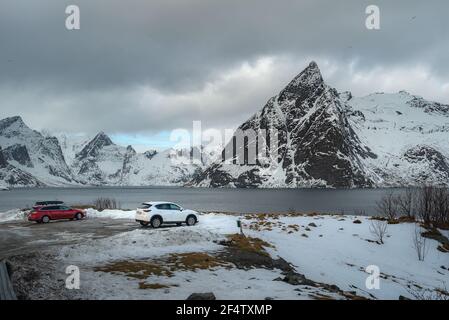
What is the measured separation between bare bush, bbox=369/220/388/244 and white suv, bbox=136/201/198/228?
46.6 feet

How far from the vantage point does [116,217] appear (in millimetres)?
39438

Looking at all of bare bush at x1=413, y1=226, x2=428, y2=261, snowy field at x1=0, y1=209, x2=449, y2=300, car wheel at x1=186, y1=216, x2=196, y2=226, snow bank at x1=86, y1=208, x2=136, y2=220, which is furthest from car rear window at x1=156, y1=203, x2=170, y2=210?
bare bush at x1=413, y1=226, x2=428, y2=261

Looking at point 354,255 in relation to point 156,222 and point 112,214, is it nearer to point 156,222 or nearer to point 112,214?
point 156,222

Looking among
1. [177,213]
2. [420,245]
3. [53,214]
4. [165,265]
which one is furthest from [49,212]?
[420,245]

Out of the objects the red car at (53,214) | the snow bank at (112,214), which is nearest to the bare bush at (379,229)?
the snow bank at (112,214)

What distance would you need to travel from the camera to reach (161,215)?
1199 inches

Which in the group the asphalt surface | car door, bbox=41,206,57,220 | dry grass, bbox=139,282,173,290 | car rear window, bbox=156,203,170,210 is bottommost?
the asphalt surface

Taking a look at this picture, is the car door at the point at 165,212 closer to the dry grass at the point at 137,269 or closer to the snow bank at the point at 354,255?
the snow bank at the point at 354,255

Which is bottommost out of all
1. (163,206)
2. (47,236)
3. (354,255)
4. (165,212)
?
(354,255)

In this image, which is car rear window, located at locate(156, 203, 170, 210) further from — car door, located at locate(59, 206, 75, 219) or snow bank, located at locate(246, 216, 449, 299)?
car door, located at locate(59, 206, 75, 219)

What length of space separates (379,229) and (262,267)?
50.7 feet

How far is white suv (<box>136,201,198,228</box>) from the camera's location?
30109mm
